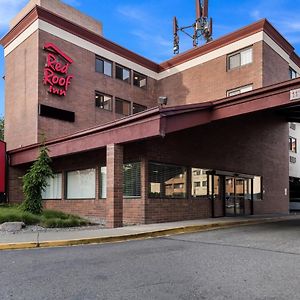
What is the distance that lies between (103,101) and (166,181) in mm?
12927

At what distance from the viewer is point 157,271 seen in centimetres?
755

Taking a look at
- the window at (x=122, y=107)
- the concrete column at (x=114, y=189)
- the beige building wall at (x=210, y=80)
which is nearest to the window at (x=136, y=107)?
the window at (x=122, y=107)

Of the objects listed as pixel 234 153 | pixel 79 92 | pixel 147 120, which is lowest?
pixel 234 153

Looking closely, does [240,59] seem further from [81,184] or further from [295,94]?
[295,94]

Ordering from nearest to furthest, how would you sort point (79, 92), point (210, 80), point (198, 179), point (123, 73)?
1. point (198, 179)
2. point (79, 92)
3. point (210, 80)
4. point (123, 73)

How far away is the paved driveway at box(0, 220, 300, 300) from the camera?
607 cm

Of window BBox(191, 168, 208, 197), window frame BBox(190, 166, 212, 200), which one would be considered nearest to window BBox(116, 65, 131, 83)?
window frame BBox(190, 166, 212, 200)

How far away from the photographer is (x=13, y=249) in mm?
10547

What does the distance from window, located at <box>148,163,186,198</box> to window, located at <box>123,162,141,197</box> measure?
49 centimetres

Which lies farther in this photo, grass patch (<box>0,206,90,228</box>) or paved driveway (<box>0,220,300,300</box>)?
grass patch (<box>0,206,90,228</box>)

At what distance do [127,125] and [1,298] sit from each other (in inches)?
395

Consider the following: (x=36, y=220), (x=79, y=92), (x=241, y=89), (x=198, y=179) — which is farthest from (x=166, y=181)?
(x=241, y=89)

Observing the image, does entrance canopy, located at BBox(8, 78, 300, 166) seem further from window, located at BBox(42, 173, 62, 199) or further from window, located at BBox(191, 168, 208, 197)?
window, located at BBox(42, 173, 62, 199)

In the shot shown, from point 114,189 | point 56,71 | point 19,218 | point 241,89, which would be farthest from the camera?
point 241,89
